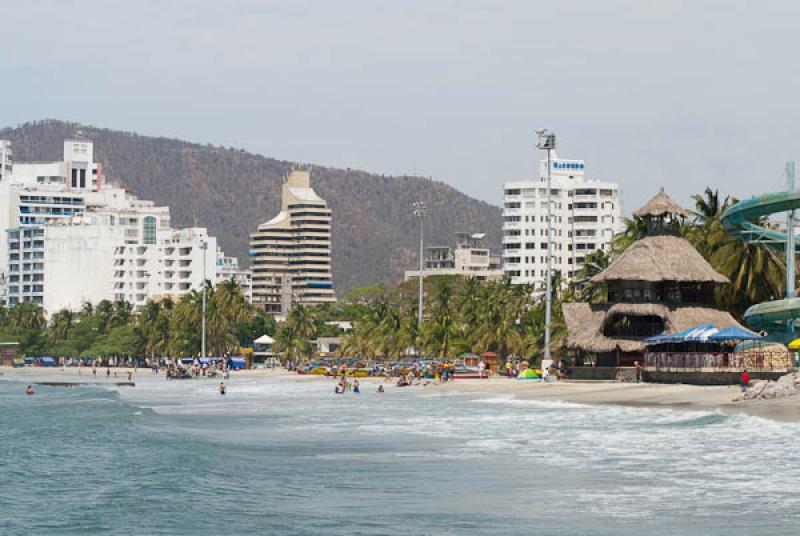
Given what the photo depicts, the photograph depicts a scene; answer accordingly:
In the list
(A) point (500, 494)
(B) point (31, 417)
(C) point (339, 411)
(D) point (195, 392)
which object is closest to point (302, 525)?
(A) point (500, 494)

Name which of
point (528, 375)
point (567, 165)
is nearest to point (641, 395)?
point (528, 375)

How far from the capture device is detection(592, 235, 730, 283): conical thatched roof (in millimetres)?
70375

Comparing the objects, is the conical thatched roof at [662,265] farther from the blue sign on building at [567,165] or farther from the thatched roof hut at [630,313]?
the blue sign on building at [567,165]

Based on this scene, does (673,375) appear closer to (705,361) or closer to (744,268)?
(705,361)

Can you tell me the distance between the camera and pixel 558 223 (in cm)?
18450

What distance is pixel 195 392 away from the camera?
8750 centimetres

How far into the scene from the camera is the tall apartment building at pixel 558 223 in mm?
181375

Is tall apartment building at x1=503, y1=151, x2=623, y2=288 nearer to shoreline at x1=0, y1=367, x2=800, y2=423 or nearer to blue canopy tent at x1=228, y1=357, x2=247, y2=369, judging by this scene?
blue canopy tent at x1=228, y1=357, x2=247, y2=369

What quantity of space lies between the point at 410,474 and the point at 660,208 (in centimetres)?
4529

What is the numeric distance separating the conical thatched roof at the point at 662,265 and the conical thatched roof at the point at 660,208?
1359 mm

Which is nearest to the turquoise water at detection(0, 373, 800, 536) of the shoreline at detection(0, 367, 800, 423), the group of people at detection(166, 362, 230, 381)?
the shoreline at detection(0, 367, 800, 423)

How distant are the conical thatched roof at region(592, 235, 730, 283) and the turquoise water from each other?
60.6ft

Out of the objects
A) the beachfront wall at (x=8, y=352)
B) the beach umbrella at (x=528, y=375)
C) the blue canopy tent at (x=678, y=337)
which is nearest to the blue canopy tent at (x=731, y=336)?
the blue canopy tent at (x=678, y=337)

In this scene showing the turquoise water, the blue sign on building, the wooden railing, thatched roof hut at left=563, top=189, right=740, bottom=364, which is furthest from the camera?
the blue sign on building
